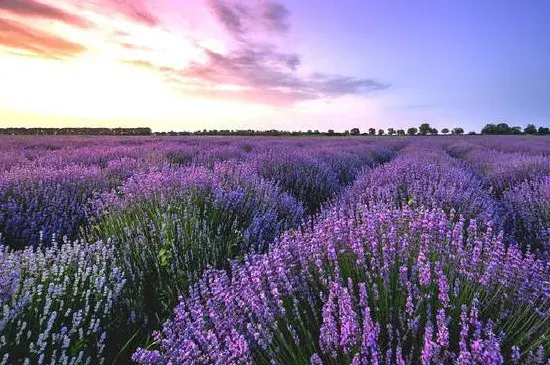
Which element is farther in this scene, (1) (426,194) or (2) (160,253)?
(1) (426,194)

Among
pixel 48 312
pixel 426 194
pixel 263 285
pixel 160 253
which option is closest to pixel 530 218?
pixel 426 194

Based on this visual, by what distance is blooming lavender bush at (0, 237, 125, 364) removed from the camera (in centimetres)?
191

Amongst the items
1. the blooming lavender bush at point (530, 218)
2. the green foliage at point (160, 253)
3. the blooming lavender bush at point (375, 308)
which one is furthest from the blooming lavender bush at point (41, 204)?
the blooming lavender bush at point (530, 218)

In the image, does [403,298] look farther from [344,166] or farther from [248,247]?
[344,166]

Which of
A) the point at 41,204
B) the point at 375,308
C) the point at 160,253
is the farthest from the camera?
the point at 41,204

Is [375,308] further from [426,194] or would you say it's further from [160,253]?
[426,194]

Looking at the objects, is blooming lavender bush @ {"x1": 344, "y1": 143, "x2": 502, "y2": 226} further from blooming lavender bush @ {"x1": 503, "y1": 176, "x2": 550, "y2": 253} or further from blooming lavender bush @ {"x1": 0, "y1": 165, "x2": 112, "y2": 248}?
blooming lavender bush @ {"x1": 0, "y1": 165, "x2": 112, "y2": 248}

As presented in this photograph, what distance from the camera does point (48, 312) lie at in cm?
207

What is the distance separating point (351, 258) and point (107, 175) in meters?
4.72

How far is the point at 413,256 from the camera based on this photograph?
6.93 ft

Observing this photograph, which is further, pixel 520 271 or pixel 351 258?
pixel 351 258

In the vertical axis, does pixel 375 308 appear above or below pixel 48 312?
above

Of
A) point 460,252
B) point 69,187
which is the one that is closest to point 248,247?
point 460,252

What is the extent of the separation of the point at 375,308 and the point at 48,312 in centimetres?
145
